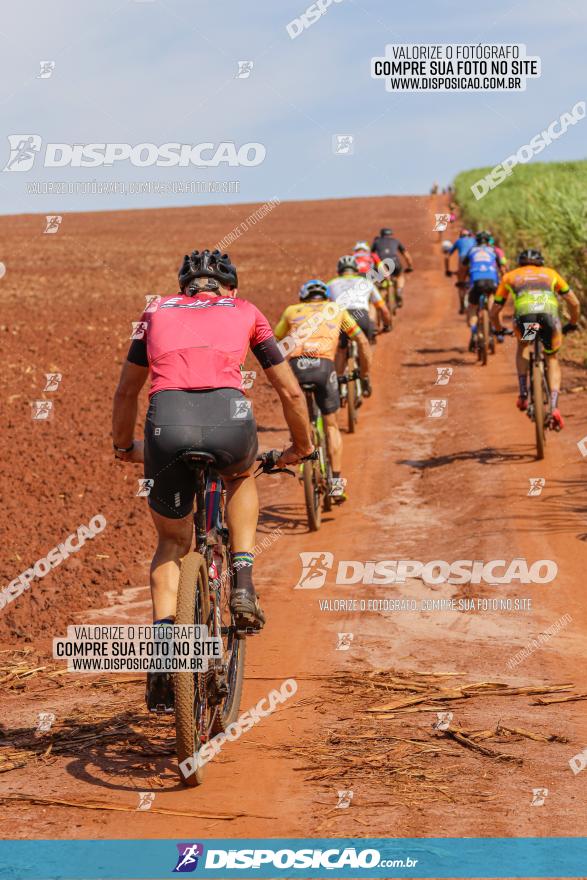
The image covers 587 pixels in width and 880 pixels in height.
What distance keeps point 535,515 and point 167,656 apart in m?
6.55

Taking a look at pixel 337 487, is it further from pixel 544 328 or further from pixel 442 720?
pixel 442 720

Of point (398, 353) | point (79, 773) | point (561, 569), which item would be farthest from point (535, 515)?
point (398, 353)

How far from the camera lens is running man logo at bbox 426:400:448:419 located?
16672 millimetres

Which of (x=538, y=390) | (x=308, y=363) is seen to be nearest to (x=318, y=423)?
(x=308, y=363)

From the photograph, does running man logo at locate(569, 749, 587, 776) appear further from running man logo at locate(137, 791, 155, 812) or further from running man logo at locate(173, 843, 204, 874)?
running man logo at locate(137, 791, 155, 812)

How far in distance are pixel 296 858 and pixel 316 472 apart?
686cm

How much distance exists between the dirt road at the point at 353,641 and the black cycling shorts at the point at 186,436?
138 cm

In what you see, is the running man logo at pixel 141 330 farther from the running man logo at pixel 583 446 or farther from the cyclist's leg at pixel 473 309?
the cyclist's leg at pixel 473 309

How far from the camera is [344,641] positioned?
775cm

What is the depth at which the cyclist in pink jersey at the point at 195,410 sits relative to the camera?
5109 millimetres

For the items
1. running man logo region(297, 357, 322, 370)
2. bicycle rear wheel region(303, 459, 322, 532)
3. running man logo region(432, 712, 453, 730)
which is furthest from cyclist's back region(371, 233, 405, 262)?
running man logo region(432, 712, 453, 730)

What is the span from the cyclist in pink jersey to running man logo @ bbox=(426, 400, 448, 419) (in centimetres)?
1118

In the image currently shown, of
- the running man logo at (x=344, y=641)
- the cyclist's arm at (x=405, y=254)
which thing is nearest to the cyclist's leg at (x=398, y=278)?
the cyclist's arm at (x=405, y=254)

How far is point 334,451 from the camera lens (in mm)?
11672
